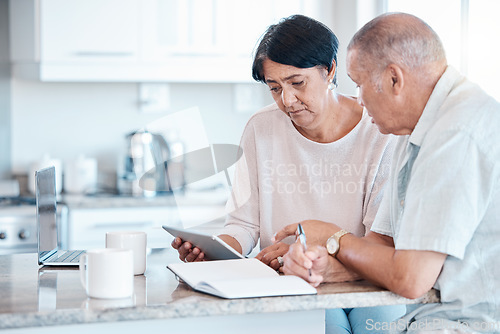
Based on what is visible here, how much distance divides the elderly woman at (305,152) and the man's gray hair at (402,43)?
1.33ft

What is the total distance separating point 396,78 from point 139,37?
2157 millimetres

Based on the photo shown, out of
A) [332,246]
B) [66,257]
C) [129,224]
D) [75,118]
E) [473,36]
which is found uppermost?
[473,36]

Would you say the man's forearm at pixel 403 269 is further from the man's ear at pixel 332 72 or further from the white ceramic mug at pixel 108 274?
the man's ear at pixel 332 72

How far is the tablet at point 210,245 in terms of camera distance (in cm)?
143

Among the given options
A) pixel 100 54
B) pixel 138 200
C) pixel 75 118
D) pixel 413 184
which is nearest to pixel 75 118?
pixel 75 118

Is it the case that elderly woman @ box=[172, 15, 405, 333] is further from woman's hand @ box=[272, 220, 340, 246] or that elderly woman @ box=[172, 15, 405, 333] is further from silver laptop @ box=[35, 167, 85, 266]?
silver laptop @ box=[35, 167, 85, 266]

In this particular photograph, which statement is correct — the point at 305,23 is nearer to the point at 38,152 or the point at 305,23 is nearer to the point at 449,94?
the point at 449,94

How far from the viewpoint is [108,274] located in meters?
1.19

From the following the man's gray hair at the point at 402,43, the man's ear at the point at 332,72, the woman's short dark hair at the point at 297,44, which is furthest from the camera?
the man's ear at the point at 332,72

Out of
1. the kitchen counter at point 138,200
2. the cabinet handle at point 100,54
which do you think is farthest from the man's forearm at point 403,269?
the cabinet handle at point 100,54

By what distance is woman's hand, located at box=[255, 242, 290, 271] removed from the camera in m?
1.48

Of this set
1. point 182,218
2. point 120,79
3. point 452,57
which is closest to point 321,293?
point 452,57

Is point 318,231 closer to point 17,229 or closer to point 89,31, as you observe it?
point 17,229

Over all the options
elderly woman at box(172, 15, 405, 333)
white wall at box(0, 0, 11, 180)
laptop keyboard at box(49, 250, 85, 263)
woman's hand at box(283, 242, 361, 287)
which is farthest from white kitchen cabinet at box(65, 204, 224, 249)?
woman's hand at box(283, 242, 361, 287)
